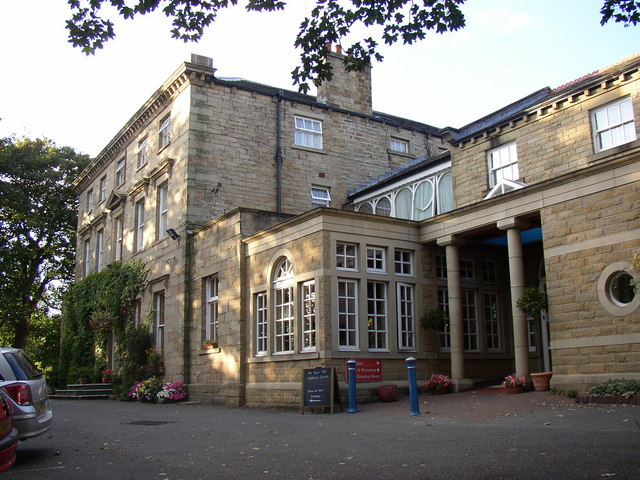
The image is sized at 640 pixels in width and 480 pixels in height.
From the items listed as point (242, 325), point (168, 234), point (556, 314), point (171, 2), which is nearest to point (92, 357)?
point (168, 234)

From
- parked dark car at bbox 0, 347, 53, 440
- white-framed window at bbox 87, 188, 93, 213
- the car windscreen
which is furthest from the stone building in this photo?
parked dark car at bbox 0, 347, 53, 440

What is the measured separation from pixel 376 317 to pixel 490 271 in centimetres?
432

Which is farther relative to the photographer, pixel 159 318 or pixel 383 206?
pixel 159 318

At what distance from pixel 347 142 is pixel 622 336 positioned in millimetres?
15034

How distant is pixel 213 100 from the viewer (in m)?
22.7

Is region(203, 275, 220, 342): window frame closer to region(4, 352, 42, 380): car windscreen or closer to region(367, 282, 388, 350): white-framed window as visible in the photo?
region(367, 282, 388, 350): white-framed window

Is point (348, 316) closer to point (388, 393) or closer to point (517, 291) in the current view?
point (388, 393)

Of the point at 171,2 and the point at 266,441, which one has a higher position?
the point at 171,2

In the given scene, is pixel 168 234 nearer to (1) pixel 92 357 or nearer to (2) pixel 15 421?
(1) pixel 92 357

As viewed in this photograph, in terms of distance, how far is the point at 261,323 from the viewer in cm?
1814

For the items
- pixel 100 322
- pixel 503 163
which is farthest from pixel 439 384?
pixel 100 322

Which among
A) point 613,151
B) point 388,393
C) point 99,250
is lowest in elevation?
point 388,393

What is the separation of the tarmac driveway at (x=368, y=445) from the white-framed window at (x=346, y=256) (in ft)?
13.0

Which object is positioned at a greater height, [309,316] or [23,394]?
[309,316]
